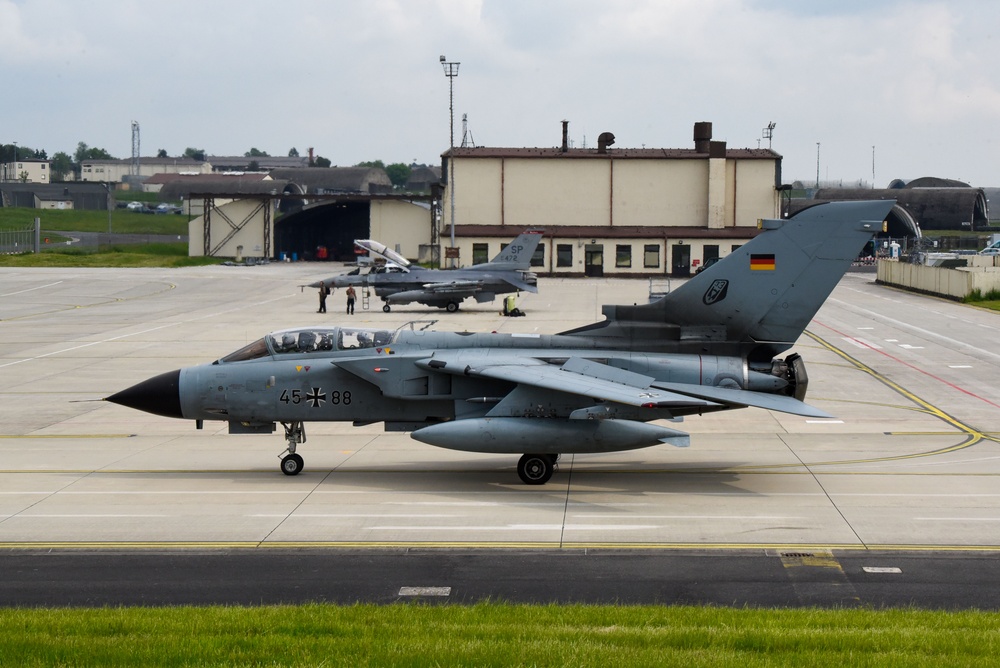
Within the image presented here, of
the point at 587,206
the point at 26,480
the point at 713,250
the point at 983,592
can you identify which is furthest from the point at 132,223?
the point at 983,592

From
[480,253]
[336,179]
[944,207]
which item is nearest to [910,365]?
[480,253]

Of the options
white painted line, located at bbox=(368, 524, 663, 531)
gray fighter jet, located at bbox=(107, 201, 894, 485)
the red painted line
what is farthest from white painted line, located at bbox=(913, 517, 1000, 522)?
the red painted line

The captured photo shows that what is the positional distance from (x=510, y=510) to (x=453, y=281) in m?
38.4

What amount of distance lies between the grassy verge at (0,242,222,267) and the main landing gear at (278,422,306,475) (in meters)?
76.5

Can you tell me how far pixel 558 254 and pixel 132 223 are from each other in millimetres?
84697

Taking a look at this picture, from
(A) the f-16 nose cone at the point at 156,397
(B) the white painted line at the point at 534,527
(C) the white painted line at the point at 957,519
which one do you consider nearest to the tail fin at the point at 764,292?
(C) the white painted line at the point at 957,519

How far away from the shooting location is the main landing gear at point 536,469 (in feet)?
61.6

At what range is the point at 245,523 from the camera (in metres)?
16.3

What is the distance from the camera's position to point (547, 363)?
19.7m

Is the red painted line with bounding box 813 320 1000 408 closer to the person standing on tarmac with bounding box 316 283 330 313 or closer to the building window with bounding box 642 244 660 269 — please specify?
the person standing on tarmac with bounding box 316 283 330 313

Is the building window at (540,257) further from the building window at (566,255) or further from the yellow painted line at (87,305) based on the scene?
the yellow painted line at (87,305)

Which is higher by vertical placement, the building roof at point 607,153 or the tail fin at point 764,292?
the building roof at point 607,153

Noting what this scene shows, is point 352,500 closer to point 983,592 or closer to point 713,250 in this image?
point 983,592

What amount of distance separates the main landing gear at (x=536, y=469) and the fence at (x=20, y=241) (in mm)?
91755
